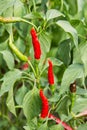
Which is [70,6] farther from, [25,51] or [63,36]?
[25,51]

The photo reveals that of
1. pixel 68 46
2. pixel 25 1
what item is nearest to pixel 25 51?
pixel 25 1

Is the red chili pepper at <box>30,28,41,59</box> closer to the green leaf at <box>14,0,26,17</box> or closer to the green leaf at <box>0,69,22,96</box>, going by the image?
the green leaf at <box>0,69,22,96</box>

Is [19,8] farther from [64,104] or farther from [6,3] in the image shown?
A: [64,104]

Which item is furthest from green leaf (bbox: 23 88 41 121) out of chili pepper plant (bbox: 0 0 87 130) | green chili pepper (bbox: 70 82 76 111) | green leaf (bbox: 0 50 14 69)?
green leaf (bbox: 0 50 14 69)

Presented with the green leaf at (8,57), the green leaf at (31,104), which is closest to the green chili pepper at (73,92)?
the green leaf at (31,104)

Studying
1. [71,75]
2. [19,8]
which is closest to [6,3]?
[19,8]

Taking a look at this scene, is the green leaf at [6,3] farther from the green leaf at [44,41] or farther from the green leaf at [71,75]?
the green leaf at [71,75]
